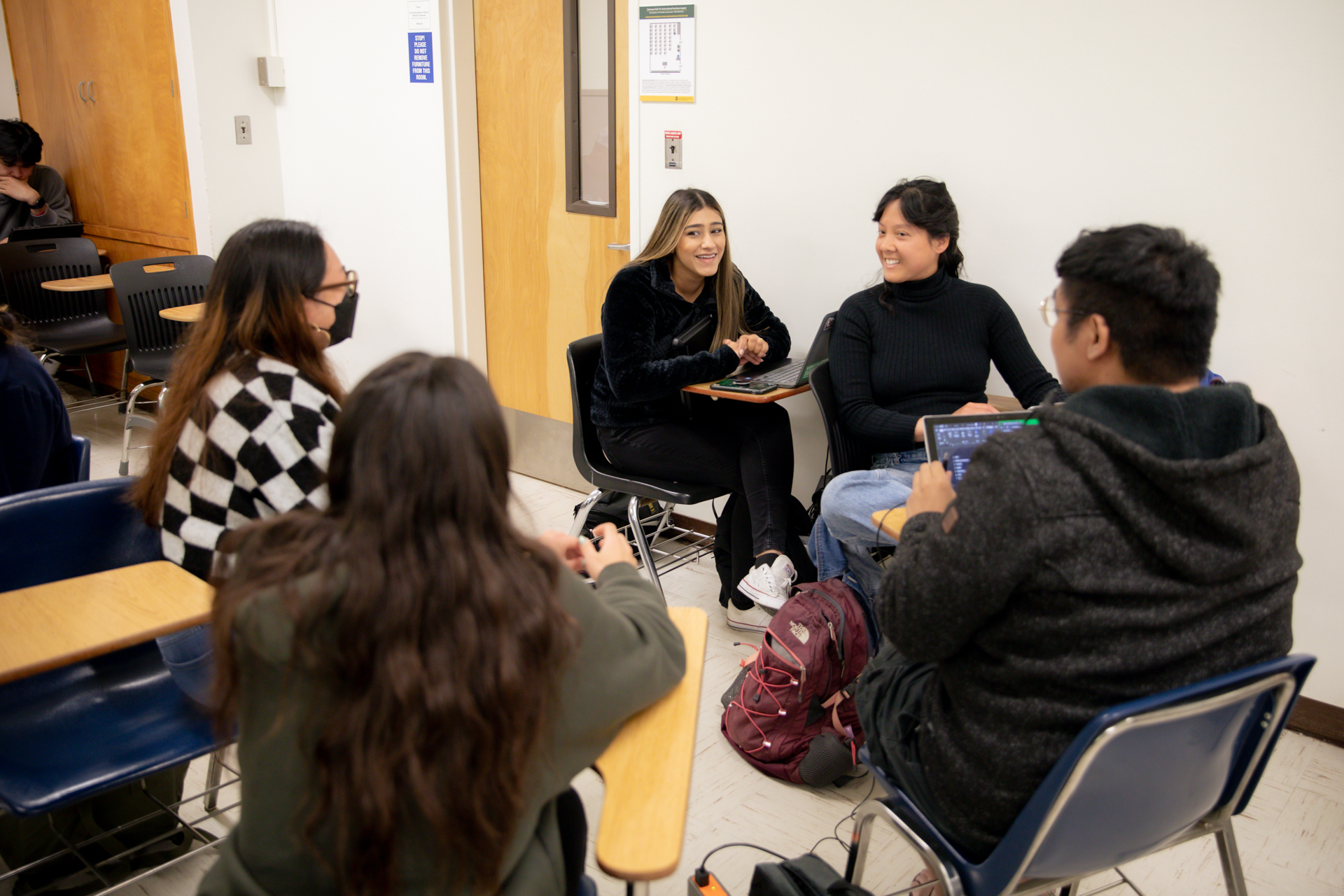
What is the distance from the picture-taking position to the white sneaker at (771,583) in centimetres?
253

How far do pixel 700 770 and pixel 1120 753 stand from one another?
4.13ft

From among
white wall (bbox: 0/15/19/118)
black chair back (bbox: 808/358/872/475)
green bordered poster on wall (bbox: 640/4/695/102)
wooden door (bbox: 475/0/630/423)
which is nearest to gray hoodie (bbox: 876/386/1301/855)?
black chair back (bbox: 808/358/872/475)

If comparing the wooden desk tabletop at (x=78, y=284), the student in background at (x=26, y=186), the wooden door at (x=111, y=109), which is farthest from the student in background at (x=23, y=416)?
the student in background at (x=26, y=186)

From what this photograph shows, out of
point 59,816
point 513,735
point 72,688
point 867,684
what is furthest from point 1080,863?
point 59,816

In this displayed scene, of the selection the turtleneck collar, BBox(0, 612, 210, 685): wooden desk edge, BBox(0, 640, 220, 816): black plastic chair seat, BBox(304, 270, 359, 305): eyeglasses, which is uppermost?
BBox(304, 270, 359, 305): eyeglasses

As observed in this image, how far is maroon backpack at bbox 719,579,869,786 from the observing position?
2.11 meters

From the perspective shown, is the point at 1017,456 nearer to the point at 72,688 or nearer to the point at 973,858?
the point at 973,858

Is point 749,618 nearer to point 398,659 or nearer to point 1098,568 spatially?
point 1098,568

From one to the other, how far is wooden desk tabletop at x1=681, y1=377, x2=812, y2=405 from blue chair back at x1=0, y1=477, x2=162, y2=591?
1411mm

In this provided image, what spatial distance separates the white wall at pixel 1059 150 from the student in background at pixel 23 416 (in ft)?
6.67

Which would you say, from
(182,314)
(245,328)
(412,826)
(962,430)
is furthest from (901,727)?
(182,314)

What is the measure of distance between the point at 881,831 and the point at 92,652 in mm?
1525

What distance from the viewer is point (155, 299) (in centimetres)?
410

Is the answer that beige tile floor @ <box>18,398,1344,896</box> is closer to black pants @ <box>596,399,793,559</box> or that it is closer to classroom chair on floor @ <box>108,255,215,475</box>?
black pants @ <box>596,399,793,559</box>
